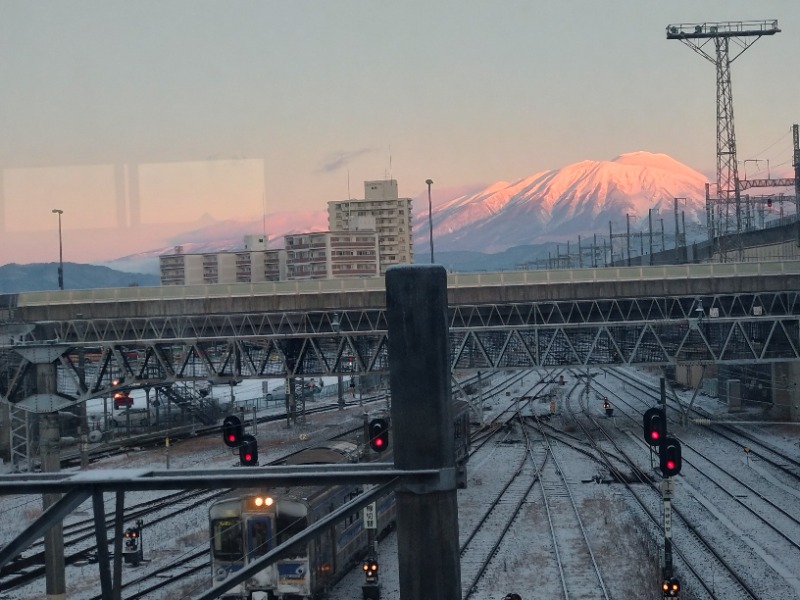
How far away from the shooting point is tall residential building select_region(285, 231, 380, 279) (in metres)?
102

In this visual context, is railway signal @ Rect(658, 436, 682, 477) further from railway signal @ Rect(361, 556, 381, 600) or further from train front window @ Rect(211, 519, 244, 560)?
train front window @ Rect(211, 519, 244, 560)

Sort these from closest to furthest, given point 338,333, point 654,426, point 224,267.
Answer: point 654,426 → point 338,333 → point 224,267

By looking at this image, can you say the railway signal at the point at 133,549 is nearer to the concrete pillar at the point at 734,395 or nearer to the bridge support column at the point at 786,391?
the bridge support column at the point at 786,391

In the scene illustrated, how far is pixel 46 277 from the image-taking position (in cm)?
3488

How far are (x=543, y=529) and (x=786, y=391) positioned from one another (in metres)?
22.2

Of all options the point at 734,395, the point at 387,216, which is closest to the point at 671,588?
the point at 734,395

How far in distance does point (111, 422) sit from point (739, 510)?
26.1m

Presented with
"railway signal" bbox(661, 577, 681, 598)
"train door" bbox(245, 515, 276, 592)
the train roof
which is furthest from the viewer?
the train roof

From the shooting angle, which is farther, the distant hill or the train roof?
the distant hill

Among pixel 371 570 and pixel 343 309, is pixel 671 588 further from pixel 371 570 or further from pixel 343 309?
pixel 343 309

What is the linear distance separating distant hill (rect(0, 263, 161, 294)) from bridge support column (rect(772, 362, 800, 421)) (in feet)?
90.8

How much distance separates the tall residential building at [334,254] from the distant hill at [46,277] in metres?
53.9

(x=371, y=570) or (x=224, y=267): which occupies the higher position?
(x=224, y=267)

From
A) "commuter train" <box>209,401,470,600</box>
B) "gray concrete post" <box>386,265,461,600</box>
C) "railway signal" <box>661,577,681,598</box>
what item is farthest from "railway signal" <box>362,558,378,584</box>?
"gray concrete post" <box>386,265,461,600</box>
